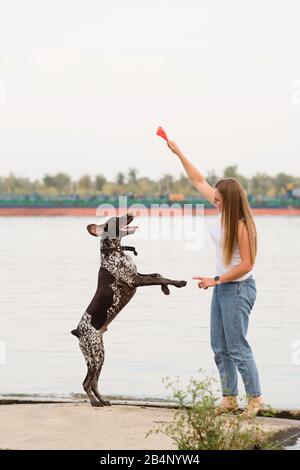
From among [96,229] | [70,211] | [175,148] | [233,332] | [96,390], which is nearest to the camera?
[233,332]

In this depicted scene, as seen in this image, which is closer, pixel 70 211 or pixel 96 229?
pixel 96 229

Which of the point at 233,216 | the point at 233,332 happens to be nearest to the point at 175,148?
the point at 233,216

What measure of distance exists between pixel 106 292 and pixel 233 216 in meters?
1.28

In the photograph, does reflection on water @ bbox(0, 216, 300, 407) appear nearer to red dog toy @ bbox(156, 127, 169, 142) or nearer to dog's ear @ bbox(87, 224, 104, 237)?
dog's ear @ bbox(87, 224, 104, 237)

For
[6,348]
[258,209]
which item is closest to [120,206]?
[258,209]

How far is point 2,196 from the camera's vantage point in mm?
153500

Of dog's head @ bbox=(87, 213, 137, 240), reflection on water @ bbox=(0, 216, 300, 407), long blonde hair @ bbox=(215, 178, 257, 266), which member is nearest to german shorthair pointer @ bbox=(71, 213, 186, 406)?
dog's head @ bbox=(87, 213, 137, 240)

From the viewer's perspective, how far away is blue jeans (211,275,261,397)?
8.09 meters

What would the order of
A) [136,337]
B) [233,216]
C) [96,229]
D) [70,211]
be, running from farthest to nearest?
1. [70,211]
2. [136,337]
3. [96,229]
4. [233,216]

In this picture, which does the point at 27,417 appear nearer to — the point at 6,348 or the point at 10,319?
the point at 6,348

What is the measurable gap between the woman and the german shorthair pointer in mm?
634

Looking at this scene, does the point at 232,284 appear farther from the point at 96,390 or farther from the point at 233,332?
the point at 96,390

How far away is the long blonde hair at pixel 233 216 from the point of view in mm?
8023

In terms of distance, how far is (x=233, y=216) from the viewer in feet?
26.3
